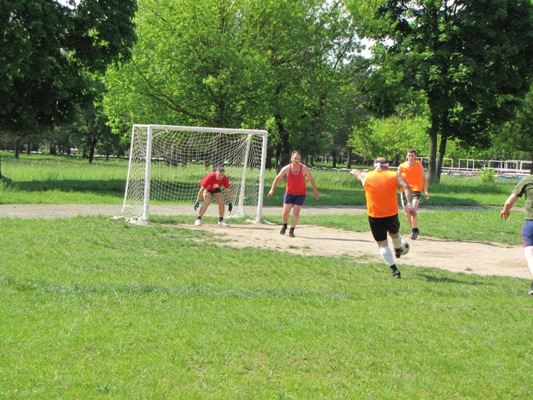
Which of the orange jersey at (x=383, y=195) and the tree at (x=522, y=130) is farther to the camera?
the tree at (x=522, y=130)

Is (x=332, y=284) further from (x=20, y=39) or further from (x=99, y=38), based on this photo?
(x=99, y=38)

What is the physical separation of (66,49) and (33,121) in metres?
3.30

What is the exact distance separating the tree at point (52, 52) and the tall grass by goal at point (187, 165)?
459cm

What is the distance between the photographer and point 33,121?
23.8m

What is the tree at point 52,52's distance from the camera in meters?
22.0

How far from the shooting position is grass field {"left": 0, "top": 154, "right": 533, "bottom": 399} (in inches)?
203

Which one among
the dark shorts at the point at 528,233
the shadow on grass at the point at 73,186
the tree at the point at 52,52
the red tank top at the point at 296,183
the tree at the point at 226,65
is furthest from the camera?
the tree at the point at 226,65

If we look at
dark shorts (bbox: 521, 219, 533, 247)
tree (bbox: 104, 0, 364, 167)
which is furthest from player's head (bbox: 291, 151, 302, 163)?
tree (bbox: 104, 0, 364, 167)

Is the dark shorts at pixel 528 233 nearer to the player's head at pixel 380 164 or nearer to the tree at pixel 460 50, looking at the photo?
the player's head at pixel 380 164

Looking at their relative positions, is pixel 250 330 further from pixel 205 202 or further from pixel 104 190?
pixel 104 190

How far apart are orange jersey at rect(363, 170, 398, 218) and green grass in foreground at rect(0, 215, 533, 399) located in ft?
3.32

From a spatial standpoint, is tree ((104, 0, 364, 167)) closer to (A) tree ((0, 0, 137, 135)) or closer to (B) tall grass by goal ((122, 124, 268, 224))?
(A) tree ((0, 0, 137, 135))

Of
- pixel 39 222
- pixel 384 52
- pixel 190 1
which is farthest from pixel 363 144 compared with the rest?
pixel 39 222

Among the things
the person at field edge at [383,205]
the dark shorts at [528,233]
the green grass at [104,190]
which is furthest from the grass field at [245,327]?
the green grass at [104,190]
